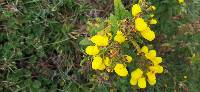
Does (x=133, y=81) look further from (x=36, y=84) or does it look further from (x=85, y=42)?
(x=36, y=84)

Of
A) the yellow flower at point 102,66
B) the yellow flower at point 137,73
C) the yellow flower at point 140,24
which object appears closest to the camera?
the yellow flower at point 140,24

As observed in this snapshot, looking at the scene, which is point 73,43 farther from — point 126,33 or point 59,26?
point 126,33

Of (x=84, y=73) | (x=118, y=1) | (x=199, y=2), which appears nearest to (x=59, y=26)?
(x=84, y=73)

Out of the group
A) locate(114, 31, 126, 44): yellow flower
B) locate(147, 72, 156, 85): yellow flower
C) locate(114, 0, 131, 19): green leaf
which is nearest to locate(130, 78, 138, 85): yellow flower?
locate(147, 72, 156, 85): yellow flower

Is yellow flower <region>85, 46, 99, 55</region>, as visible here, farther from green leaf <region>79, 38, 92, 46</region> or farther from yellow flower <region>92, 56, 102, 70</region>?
green leaf <region>79, 38, 92, 46</region>

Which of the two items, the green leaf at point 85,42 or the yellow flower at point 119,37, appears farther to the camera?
the green leaf at point 85,42

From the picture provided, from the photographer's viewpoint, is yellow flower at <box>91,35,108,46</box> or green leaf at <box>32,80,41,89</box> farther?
green leaf at <box>32,80,41,89</box>

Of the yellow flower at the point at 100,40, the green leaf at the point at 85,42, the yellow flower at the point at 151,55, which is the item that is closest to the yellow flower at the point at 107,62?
the yellow flower at the point at 100,40

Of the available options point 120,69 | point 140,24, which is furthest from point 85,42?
point 140,24

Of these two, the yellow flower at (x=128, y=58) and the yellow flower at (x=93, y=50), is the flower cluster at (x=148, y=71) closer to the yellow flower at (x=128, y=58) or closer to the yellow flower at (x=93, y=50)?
the yellow flower at (x=128, y=58)

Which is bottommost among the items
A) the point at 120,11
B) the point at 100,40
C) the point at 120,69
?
the point at 120,69

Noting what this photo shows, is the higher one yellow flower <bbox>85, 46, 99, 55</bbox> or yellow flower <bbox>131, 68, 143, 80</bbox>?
yellow flower <bbox>85, 46, 99, 55</bbox>

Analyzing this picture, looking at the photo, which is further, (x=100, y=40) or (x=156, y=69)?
(x=156, y=69)
